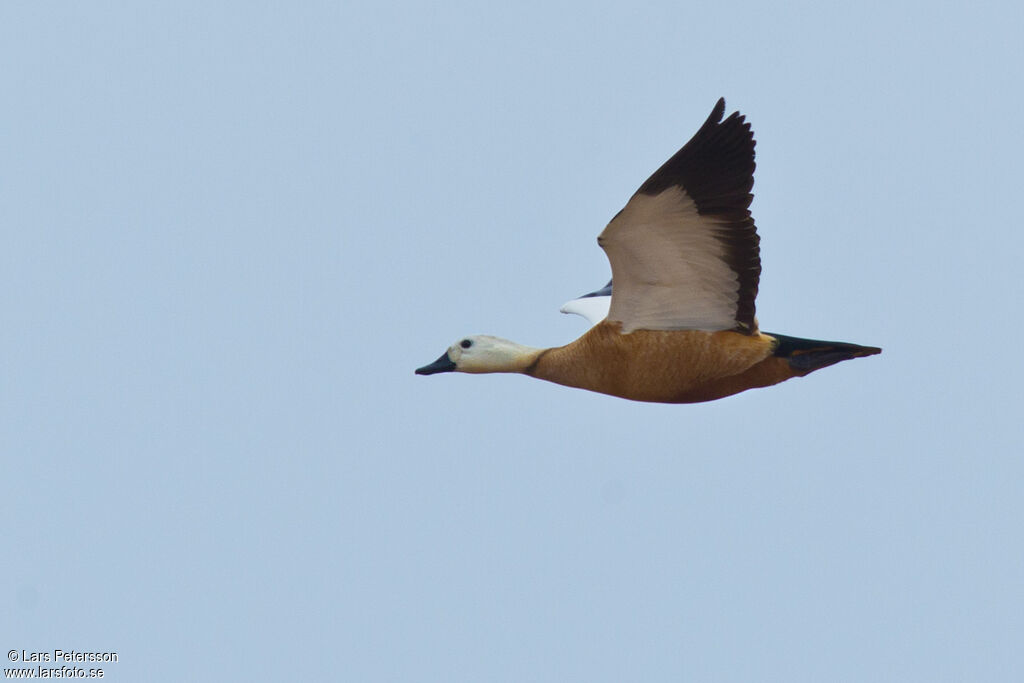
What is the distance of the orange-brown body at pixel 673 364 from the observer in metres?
11.9

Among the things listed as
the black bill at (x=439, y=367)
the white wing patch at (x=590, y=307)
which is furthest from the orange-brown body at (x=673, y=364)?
the white wing patch at (x=590, y=307)

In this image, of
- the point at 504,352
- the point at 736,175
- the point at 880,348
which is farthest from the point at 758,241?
the point at 504,352

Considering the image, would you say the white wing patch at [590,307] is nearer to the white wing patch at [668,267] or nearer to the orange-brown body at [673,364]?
the orange-brown body at [673,364]

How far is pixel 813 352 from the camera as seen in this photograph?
12039 mm

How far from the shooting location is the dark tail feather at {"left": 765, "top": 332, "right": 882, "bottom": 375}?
39.4 feet

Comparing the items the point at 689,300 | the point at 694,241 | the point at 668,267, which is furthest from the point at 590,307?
the point at 694,241

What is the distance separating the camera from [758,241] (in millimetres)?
11414

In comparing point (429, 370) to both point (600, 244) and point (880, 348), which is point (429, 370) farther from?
point (880, 348)

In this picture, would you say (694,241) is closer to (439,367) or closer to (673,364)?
(673,364)

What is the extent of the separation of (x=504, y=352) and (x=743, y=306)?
2053 mm

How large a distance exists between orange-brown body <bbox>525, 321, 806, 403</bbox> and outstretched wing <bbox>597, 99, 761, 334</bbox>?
9cm

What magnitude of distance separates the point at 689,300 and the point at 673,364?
487mm

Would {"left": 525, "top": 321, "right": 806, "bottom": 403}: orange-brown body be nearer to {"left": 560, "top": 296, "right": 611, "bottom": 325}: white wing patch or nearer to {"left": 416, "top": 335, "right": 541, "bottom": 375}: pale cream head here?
{"left": 416, "top": 335, "right": 541, "bottom": 375}: pale cream head

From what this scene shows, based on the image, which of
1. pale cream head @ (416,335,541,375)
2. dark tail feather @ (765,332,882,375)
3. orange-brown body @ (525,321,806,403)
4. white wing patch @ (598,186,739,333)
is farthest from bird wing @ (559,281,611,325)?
dark tail feather @ (765,332,882,375)
